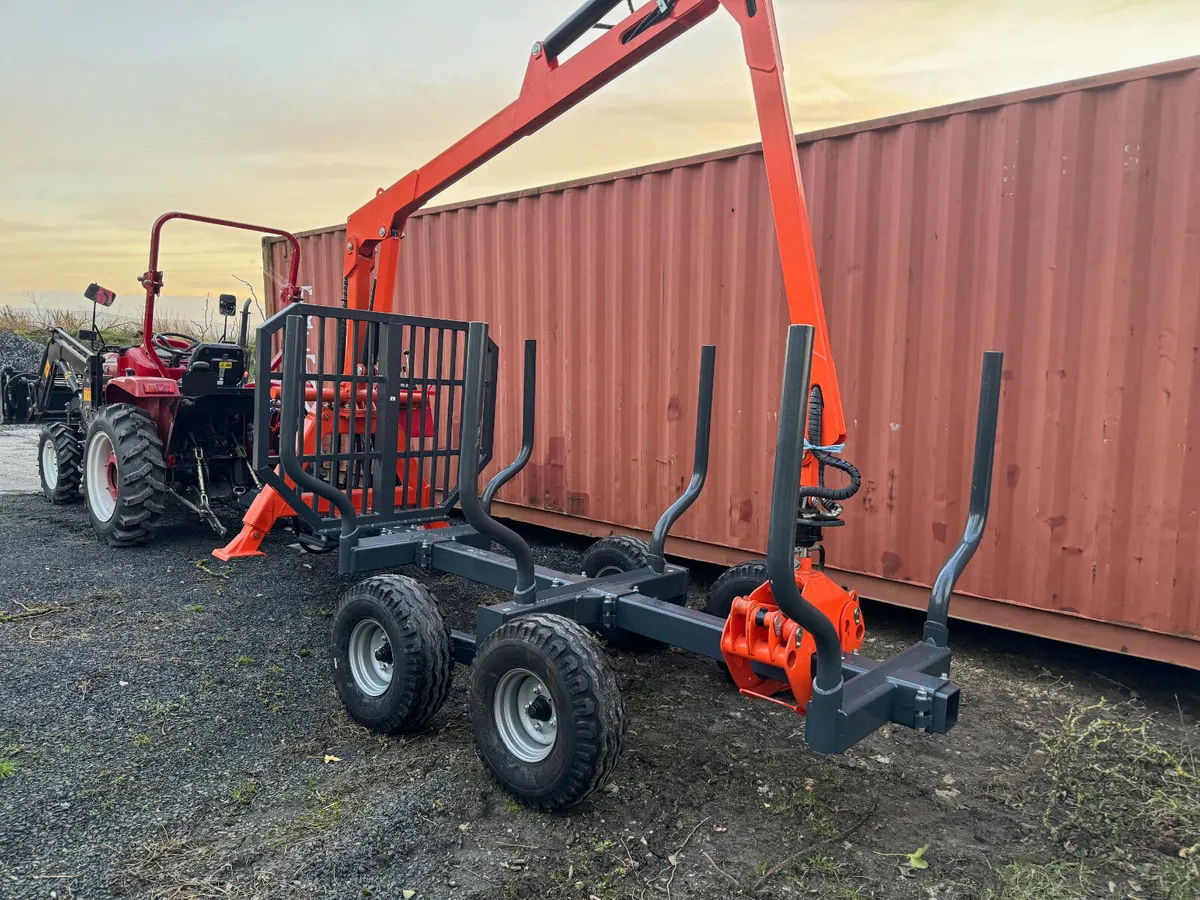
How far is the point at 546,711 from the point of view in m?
2.93

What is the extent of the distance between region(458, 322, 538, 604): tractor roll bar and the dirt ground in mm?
793

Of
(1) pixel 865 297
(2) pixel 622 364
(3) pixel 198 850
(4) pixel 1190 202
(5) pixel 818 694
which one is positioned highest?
(4) pixel 1190 202

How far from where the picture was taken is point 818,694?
2.45m

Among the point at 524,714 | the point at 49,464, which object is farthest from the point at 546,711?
the point at 49,464

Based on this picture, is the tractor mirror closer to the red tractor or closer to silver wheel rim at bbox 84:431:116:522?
the red tractor

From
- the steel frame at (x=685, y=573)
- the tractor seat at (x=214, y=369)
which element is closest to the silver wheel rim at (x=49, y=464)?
the tractor seat at (x=214, y=369)

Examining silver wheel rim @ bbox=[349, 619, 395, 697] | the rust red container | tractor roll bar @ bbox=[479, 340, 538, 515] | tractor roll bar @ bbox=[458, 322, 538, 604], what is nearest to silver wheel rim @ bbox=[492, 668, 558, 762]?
tractor roll bar @ bbox=[458, 322, 538, 604]

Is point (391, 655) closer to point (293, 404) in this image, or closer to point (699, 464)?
point (293, 404)

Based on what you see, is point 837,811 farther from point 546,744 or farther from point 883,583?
point 883,583

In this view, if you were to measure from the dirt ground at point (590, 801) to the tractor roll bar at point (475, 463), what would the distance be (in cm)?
79

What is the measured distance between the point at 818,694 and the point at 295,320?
2.70m

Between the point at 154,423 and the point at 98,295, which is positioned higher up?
the point at 98,295

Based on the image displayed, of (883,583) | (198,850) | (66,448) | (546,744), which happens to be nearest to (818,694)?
(546,744)

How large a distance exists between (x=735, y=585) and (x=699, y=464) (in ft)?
1.88
